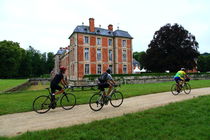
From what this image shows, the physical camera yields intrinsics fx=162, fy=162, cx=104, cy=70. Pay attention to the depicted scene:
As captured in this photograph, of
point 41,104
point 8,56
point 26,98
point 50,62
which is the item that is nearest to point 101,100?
point 41,104

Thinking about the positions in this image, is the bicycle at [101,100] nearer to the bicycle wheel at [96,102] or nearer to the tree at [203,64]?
the bicycle wheel at [96,102]

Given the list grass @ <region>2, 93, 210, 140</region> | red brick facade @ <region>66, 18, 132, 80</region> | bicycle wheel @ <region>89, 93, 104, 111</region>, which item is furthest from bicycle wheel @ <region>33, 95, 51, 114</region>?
red brick facade @ <region>66, 18, 132, 80</region>

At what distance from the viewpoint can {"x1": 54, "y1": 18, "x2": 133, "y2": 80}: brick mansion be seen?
108ft

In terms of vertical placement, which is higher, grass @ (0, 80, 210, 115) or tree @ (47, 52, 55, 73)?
tree @ (47, 52, 55, 73)

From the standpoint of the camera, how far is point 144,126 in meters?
4.43

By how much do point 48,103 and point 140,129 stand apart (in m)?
4.22

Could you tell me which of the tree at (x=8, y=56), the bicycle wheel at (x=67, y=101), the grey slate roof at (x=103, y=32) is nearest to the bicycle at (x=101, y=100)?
the bicycle wheel at (x=67, y=101)

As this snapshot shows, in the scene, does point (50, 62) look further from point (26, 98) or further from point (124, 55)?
point (26, 98)

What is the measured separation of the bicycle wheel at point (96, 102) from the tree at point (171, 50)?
31888 millimetres

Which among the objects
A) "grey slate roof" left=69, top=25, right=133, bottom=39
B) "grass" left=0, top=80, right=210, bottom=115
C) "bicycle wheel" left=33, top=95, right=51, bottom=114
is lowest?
"grass" left=0, top=80, right=210, bottom=115

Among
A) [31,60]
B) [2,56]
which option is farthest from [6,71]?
[31,60]

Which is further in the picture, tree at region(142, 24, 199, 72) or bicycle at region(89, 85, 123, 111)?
tree at region(142, 24, 199, 72)

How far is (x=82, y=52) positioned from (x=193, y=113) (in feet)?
95.1

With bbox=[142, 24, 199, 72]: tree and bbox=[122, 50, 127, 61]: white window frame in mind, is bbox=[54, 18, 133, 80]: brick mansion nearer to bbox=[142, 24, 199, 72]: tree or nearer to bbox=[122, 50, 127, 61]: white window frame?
bbox=[122, 50, 127, 61]: white window frame
